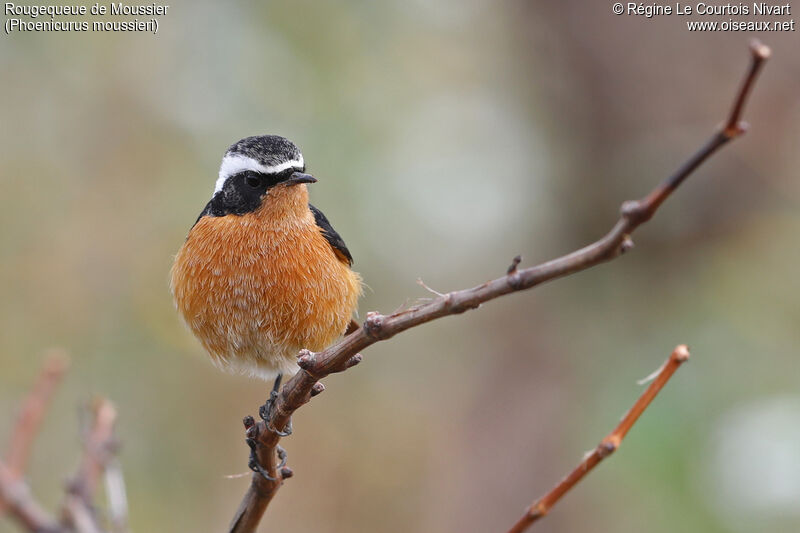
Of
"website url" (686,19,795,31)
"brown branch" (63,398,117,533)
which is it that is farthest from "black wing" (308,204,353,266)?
"website url" (686,19,795,31)

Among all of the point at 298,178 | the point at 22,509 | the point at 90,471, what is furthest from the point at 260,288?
the point at 22,509

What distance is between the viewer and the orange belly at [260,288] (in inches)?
182

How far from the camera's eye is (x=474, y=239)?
9070 millimetres

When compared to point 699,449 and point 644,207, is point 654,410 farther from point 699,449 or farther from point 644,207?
point 644,207

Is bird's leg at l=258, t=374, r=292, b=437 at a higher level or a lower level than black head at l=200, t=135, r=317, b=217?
lower

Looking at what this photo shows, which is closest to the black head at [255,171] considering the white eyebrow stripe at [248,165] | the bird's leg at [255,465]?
the white eyebrow stripe at [248,165]

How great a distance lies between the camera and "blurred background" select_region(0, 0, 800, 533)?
Answer: 8250 mm

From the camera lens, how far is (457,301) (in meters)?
2.18

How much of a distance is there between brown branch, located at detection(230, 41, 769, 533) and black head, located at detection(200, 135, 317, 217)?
148cm

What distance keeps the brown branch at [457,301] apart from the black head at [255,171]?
1.48 meters

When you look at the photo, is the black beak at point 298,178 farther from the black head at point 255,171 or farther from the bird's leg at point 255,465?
the bird's leg at point 255,465

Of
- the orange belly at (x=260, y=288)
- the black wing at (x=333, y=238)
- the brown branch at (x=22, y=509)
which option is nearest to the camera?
the brown branch at (x=22, y=509)

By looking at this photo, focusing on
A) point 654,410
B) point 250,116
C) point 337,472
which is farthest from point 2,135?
point 654,410

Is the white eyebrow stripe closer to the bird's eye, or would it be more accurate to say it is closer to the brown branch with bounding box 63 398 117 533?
the bird's eye
